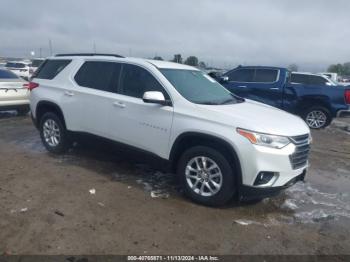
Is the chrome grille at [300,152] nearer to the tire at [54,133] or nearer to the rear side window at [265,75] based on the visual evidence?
the tire at [54,133]

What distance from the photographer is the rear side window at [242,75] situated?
11312 millimetres

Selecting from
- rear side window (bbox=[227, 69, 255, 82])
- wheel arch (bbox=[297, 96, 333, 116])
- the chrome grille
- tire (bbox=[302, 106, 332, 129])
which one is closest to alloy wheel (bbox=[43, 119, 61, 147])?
the chrome grille

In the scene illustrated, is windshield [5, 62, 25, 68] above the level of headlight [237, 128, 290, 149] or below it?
above

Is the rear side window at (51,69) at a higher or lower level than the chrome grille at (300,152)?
higher

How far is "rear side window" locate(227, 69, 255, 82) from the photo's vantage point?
37.1ft

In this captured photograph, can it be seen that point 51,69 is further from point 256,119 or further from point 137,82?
point 256,119

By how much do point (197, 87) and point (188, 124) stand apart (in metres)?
0.93

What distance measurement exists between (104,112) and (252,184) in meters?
2.55

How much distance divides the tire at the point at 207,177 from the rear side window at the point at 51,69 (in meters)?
3.12

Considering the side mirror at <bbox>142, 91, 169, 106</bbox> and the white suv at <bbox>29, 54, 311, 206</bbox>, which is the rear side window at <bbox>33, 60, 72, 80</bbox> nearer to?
the white suv at <bbox>29, 54, 311, 206</bbox>

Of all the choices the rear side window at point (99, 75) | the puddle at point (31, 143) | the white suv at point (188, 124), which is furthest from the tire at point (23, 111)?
the rear side window at point (99, 75)

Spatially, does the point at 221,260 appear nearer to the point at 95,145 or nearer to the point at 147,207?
the point at 147,207

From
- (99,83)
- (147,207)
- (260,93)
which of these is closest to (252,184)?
(147,207)

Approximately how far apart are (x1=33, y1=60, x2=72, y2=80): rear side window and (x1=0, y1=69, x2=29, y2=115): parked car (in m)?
3.87
